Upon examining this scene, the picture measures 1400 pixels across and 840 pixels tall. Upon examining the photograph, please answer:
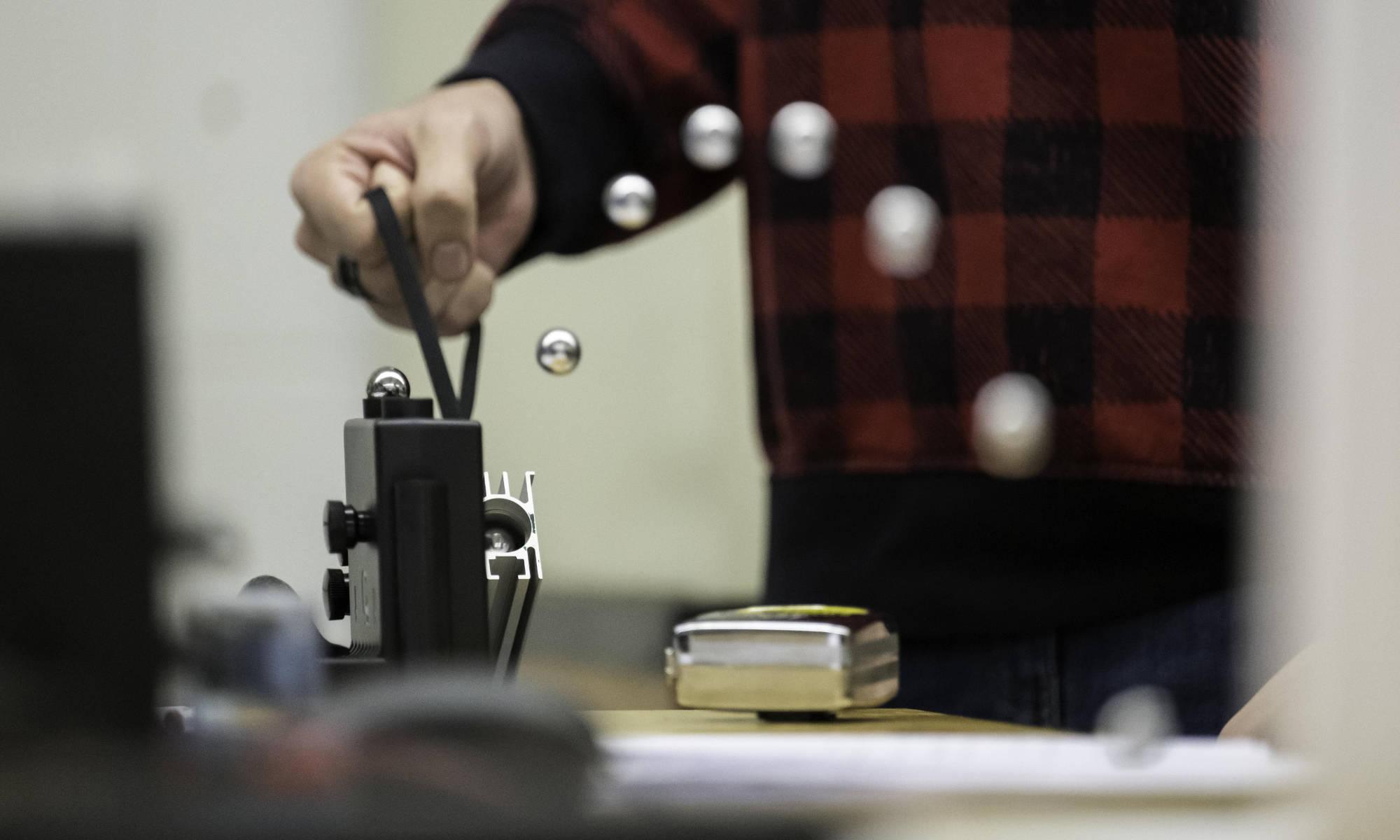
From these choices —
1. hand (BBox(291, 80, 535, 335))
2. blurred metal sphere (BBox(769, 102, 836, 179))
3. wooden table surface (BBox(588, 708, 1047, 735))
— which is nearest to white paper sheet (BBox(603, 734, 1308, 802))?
wooden table surface (BBox(588, 708, 1047, 735))

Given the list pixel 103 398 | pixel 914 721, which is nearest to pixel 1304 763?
pixel 914 721

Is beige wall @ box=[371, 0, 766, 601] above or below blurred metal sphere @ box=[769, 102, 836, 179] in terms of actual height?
below

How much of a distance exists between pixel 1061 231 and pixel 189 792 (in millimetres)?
349

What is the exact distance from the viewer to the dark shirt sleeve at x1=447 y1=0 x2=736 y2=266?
0.44 meters

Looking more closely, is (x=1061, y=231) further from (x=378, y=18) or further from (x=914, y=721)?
(x=378, y=18)

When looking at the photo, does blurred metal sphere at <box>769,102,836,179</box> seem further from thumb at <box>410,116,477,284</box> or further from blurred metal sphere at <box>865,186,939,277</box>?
thumb at <box>410,116,477,284</box>

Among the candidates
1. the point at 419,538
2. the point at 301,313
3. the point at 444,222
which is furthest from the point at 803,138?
the point at 301,313

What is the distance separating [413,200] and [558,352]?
0.17 ft

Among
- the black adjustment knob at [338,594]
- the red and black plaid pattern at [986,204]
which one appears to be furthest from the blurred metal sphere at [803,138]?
the black adjustment knob at [338,594]

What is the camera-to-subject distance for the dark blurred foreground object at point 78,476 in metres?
0.32

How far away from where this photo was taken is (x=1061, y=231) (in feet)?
1.43

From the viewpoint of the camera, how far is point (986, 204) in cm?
45

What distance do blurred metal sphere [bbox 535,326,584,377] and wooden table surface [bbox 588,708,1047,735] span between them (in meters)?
0.07

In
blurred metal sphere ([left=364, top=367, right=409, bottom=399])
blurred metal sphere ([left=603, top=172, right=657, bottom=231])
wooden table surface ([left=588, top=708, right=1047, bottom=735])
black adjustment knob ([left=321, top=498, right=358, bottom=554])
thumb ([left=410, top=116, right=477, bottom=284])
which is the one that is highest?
blurred metal sphere ([left=603, top=172, right=657, bottom=231])
